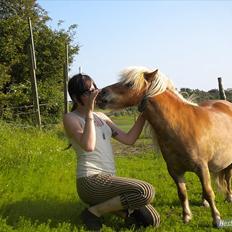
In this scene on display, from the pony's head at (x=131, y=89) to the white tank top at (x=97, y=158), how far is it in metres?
0.33

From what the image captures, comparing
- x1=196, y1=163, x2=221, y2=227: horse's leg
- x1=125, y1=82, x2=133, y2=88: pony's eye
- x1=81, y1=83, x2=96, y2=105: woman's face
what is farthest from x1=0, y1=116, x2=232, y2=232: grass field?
x1=125, y1=82, x2=133, y2=88: pony's eye

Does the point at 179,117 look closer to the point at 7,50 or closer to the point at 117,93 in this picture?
the point at 117,93

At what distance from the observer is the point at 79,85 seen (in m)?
4.44

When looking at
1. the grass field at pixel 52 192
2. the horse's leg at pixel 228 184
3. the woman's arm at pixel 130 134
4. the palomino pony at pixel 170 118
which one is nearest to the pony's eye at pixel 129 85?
the palomino pony at pixel 170 118

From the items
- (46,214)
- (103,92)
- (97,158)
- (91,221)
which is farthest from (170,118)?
(46,214)

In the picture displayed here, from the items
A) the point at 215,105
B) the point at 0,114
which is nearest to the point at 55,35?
the point at 0,114

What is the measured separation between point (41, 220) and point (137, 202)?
3.71ft

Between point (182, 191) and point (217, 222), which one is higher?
point (182, 191)

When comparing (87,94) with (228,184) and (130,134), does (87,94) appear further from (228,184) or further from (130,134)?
(228,184)

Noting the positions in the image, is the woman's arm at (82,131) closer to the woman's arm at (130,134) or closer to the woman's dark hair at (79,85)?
the woman's dark hair at (79,85)

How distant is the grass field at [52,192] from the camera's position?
182 inches

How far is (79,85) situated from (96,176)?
100cm

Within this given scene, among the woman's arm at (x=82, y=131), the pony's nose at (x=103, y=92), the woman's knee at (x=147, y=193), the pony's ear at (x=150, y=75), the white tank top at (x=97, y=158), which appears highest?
the pony's ear at (x=150, y=75)

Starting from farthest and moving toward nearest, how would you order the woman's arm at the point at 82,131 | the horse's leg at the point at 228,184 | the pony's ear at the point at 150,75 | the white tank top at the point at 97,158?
the horse's leg at the point at 228,184 → the pony's ear at the point at 150,75 → the white tank top at the point at 97,158 → the woman's arm at the point at 82,131
